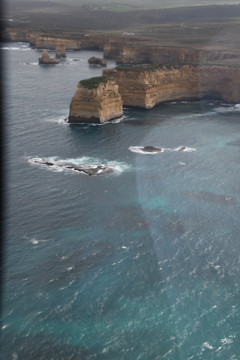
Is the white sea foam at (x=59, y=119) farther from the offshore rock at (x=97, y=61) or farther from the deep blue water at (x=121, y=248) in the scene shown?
the offshore rock at (x=97, y=61)

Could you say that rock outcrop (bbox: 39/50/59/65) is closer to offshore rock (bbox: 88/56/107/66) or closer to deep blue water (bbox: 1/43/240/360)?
offshore rock (bbox: 88/56/107/66)

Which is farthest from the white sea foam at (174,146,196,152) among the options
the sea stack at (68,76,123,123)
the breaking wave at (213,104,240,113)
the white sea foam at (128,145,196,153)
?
the breaking wave at (213,104,240,113)

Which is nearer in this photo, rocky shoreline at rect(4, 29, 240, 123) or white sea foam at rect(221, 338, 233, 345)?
white sea foam at rect(221, 338, 233, 345)

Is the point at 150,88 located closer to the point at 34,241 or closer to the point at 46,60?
the point at 34,241

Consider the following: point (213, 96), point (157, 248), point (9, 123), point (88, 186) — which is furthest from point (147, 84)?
point (157, 248)

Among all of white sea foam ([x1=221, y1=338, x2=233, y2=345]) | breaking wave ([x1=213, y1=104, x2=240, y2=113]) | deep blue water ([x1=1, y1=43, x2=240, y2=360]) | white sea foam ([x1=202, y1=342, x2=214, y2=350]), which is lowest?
white sea foam ([x1=202, y1=342, x2=214, y2=350])

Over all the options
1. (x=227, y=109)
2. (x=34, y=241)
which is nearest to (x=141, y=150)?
(x=34, y=241)
